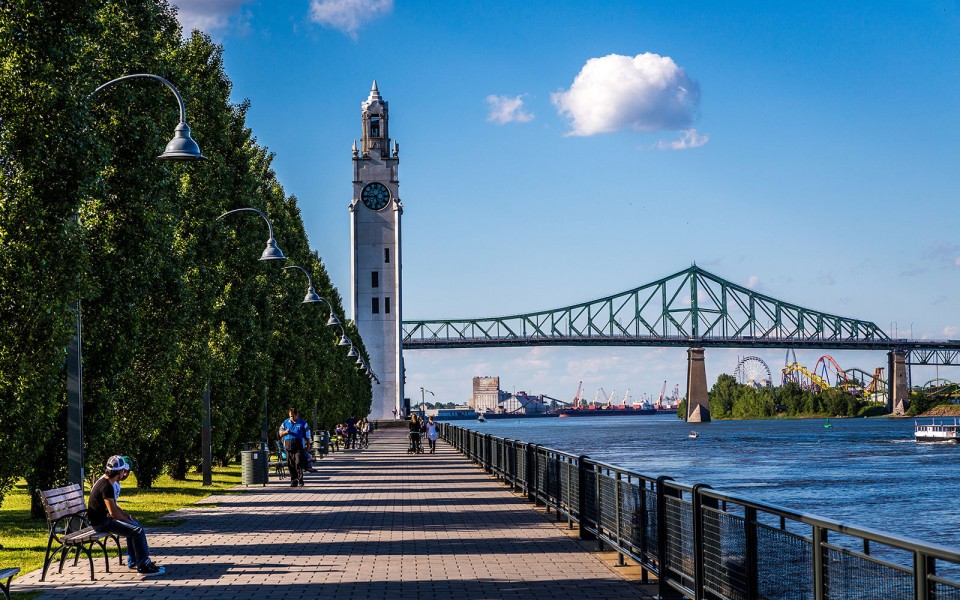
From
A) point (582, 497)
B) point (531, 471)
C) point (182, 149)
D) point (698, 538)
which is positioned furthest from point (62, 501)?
point (531, 471)

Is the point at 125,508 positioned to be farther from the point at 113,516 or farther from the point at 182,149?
the point at 113,516

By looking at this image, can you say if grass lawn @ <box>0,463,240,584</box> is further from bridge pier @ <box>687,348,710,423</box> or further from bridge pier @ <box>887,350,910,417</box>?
bridge pier @ <box>887,350,910,417</box>

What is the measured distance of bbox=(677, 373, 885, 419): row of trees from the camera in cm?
18638

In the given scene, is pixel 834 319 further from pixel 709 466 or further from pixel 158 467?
pixel 158 467

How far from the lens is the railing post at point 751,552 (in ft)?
28.1

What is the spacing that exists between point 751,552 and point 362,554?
702 centimetres

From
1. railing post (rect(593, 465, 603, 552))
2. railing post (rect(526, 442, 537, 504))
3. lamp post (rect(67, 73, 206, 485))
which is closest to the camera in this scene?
railing post (rect(593, 465, 603, 552))

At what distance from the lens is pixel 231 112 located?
109 feet

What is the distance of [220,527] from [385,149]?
351ft

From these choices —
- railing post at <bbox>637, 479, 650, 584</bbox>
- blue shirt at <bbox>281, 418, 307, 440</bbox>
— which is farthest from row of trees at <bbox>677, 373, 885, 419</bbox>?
railing post at <bbox>637, 479, 650, 584</bbox>

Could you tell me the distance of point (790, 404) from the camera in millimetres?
193375

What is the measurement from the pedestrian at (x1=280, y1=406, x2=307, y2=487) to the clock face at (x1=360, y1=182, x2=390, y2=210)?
301 ft

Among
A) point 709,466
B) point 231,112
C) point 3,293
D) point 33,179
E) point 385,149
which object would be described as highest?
point 385,149

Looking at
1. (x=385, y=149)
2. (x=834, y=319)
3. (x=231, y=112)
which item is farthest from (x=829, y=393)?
(x=231, y=112)
